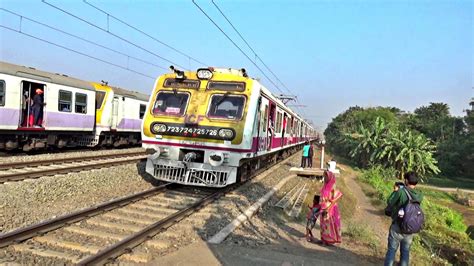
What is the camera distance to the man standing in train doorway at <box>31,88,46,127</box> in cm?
1368

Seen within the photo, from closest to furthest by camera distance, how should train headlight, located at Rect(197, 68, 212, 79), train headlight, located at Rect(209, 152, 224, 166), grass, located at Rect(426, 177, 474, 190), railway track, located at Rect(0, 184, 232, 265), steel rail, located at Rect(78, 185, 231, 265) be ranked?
steel rail, located at Rect(78, 185, 231, 265)
railway track, located at Rect(0, 184, 232, 265)
train headlight, located at Rect(209, 152, 224, 166)
train headlight, located at Rect(197, 68, 212, 79)
grass, located at Rect(426, 177, 474, 190)

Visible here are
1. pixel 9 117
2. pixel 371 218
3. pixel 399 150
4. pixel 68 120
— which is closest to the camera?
pixel 371 218

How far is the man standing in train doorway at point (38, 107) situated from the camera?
13.7m

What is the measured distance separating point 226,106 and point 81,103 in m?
9.30

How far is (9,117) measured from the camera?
12.5m

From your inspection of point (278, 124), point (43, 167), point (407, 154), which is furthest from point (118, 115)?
point (407, 154)

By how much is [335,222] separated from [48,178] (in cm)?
645

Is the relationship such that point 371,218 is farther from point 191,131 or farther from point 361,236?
point 191,131

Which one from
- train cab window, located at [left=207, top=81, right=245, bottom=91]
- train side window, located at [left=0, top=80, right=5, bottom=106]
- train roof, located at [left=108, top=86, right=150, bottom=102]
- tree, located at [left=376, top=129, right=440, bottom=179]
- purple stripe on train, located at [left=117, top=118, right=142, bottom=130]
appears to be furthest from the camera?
tree, located at [left=376, top=129, right=440, bottom=179]

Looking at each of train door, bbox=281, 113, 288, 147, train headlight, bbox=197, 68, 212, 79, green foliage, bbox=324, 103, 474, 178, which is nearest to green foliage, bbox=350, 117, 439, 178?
green foliage, bbox=324, 103, 474, 178

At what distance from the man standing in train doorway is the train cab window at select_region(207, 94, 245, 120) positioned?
7.55 metres

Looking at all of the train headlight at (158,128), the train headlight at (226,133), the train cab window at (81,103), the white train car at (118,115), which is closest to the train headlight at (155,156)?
the train headlight at (158,128)

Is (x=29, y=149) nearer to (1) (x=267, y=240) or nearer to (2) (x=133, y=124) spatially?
(2) (x=133, y=124)

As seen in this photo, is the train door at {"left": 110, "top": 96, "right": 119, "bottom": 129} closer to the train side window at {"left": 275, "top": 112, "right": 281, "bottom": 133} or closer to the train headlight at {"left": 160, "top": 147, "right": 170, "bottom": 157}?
the train side window at {"left": 275, "top": 112, "right": 281, "bottom": 133}
